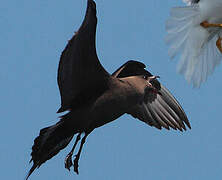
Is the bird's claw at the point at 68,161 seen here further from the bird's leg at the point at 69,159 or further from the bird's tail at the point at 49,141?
the bird's tail at the point at 49,141

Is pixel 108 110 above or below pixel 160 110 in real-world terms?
above

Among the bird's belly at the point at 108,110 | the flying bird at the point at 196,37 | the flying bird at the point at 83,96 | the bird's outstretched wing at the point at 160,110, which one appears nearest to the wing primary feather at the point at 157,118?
the bird's outstretched wing at the point at 160,110

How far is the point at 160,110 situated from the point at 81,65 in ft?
5.71

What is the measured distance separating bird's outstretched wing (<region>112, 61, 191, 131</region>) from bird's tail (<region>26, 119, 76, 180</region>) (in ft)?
3.90

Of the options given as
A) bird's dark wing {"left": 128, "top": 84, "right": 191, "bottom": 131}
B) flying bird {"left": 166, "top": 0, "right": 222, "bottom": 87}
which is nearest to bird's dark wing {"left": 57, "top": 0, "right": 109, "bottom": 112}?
bird's dark wing {"left": 128, "top": 84, "right": 191, "bottom": 131}

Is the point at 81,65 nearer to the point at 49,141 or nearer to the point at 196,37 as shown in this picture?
the point at 49,141

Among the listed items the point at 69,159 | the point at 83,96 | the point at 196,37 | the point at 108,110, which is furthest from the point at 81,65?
the point at 196,37

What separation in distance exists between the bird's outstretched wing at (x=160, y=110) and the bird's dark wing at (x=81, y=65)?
3.29ft

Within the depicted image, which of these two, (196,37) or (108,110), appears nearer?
(108,110)

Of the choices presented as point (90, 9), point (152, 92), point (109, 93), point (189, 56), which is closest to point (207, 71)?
point (189, 56)

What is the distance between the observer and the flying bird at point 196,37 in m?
8.52

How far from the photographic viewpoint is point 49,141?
780 centimetres

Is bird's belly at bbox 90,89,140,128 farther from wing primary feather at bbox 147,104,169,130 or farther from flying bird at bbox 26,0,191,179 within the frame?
wing primary feather at bbox 147,104,169,130

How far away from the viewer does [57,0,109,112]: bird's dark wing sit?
7252 millimetres
